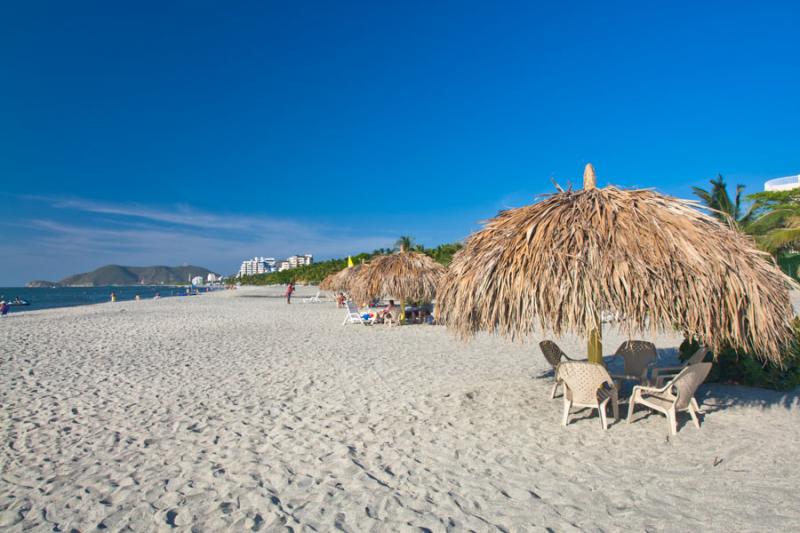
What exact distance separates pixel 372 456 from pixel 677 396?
9.67 ft

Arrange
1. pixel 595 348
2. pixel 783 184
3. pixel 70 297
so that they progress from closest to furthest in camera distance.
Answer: pixel 595 348 → pixel 783 184 → pixel 70 297

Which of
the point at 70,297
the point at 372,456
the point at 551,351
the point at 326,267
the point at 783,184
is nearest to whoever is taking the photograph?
the point at 372,456

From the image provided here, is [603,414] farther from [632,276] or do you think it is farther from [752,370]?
[752,370]

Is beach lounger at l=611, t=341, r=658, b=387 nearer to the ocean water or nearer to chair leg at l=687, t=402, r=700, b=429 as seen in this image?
chair leg at l=687, t=402, r=700, b=429

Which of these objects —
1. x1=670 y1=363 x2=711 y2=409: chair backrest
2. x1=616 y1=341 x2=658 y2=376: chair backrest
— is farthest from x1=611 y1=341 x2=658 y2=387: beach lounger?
x1=670 y1=363 x2=711 y2=409: chair backrest

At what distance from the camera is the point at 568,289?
4.29 meters

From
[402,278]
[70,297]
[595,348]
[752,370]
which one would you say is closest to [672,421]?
[595,348]

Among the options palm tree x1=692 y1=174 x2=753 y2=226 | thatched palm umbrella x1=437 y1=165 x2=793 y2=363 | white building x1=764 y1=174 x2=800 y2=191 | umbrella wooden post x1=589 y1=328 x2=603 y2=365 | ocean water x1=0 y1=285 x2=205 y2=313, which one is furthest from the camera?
ocean water x1=0 y1=285 x2=205 y2=313

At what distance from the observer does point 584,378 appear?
458 centimetres

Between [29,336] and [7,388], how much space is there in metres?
7.83

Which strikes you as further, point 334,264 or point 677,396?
point 334,264

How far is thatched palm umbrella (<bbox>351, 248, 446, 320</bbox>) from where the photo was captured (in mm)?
14633

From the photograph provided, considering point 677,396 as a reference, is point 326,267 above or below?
above

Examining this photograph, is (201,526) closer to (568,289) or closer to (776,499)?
(568,289)
